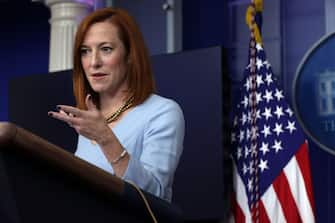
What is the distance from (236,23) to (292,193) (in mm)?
1011

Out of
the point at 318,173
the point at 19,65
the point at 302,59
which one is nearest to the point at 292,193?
the point at 318,173

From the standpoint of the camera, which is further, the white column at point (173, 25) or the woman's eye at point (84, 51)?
the white column at point (173, 25)

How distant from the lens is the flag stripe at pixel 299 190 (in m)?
2.87

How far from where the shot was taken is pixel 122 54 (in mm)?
1273

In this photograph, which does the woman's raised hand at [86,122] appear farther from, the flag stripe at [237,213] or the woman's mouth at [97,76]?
the flag stripe at [237,213]

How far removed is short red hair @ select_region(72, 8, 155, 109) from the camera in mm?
1256

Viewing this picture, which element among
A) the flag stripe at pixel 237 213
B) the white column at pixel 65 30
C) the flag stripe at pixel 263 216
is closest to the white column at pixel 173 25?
the white column at pixel 65 30

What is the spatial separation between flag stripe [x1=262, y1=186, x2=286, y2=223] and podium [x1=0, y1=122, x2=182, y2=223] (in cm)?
217

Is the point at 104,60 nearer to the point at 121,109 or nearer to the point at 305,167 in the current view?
the point at 121,109

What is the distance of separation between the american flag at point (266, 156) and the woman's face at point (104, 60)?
1803 mm

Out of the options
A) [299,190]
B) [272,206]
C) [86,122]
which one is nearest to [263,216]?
[272,206]

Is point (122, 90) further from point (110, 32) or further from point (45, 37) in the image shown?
point (45, 37)

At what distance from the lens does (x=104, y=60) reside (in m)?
1.24

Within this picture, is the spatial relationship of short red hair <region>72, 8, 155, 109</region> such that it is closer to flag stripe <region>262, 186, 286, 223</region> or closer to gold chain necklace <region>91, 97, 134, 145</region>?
gold chain necklace <region>91, 97, 134, 145</region>
